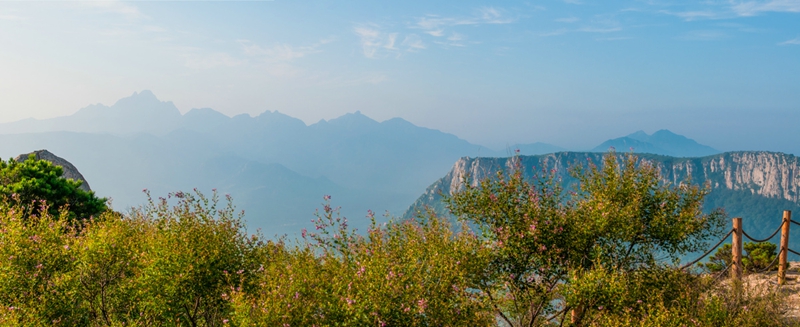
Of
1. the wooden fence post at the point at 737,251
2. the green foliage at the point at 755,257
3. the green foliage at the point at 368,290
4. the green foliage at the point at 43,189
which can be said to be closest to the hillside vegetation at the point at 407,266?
the green foliage at the point at 368,290

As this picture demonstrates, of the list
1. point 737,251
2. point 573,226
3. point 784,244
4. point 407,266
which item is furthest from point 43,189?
point 784,244

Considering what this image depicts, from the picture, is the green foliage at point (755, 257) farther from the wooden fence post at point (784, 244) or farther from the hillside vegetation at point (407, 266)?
the hillside vegetation at point (407, 266)

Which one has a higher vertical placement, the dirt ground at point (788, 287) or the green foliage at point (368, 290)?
the green foliage at point (368, 290)

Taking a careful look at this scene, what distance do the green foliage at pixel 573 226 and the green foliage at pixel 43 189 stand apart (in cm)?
2143

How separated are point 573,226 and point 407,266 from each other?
21.6ft

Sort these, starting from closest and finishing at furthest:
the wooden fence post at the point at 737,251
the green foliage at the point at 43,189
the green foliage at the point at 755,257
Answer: the wooden fence post at the point at 737,251 → the green foliage at the point at 43,189 → the green foliage at the point at 755,257

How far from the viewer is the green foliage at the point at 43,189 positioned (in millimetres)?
25188

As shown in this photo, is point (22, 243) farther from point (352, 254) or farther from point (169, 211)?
point (352, 254)

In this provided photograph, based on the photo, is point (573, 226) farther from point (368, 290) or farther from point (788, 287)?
point (788, 287)

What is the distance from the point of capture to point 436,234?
15.5 meters

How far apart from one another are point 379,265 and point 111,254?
7.74 m

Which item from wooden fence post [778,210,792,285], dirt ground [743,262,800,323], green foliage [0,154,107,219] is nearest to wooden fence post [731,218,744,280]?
dirt ground [743,262,800,323]

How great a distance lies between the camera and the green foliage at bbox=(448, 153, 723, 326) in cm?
1540

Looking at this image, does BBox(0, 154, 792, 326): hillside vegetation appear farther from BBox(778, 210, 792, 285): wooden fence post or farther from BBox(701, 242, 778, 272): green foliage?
BBox(701, 242, 778, 272): green foliage
